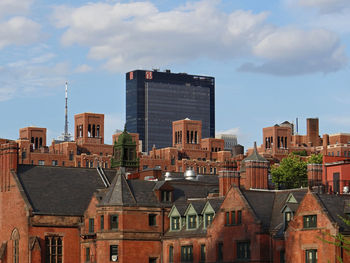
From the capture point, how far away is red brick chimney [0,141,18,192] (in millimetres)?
131875

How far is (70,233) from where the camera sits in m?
127

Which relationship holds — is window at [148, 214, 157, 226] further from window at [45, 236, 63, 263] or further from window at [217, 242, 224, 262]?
window at [45, 236, 63, 263]

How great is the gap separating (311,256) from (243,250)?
9571 millimetres

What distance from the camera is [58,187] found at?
131 m

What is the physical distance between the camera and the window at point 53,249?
12669cm

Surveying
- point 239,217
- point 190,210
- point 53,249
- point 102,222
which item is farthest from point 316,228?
point 53,249

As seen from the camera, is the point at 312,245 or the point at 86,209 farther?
the point at 86,209

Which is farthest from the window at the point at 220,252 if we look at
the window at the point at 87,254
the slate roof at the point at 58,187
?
the slate roof at the point at 58,187

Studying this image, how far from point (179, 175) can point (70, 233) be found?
29.5 meters

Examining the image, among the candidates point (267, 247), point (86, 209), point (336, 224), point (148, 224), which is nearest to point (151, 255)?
point (148, 224)

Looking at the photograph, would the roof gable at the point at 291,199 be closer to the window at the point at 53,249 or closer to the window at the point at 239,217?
the window at the point at 239,217

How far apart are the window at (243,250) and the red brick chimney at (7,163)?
37560mm

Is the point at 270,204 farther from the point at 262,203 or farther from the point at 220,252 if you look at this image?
the point at 220,252

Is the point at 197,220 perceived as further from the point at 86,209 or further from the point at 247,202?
the point at 86,209
